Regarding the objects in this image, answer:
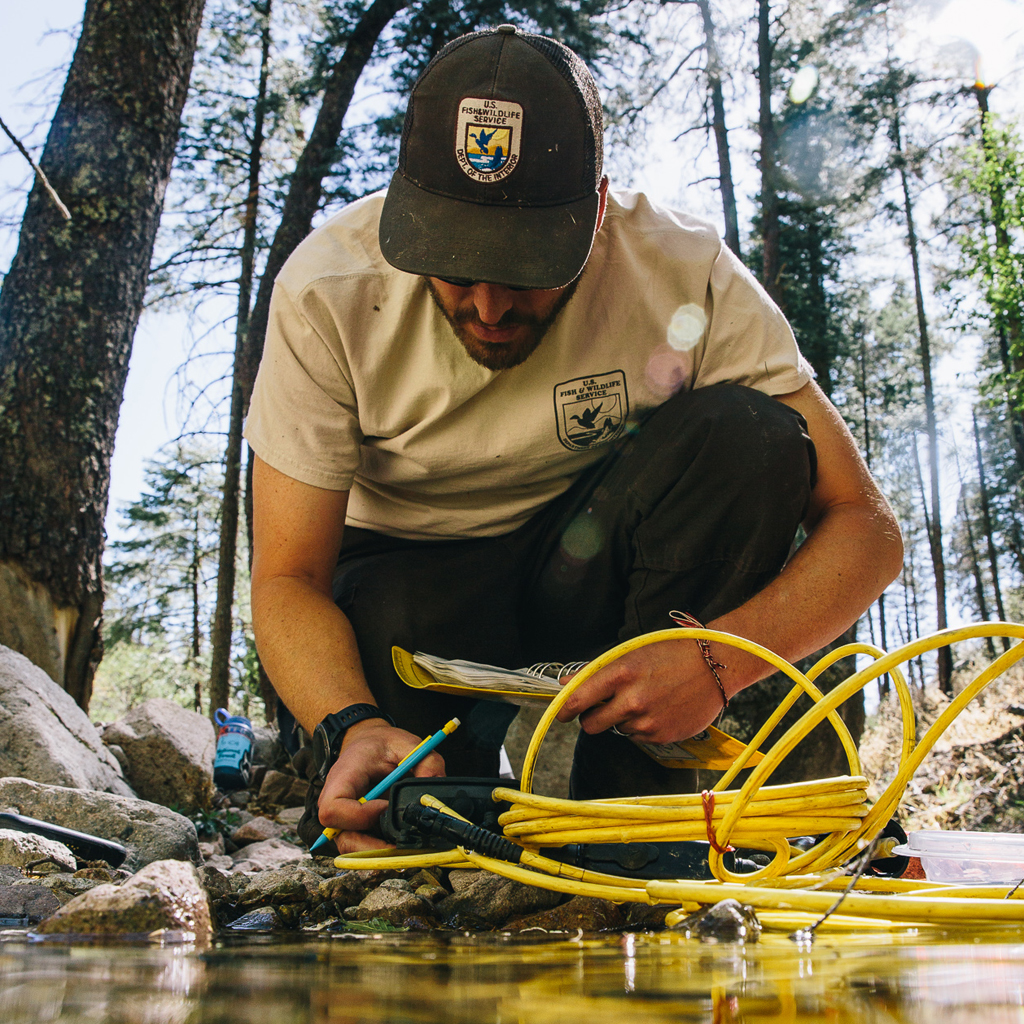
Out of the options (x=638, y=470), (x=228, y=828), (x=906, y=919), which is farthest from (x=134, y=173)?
(x=906, y=919)

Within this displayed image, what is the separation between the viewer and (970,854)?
1.70m

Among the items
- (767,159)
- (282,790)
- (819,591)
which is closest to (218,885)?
(819,591)

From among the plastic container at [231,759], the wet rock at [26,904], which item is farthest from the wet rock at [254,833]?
the wet rock at [26,904]

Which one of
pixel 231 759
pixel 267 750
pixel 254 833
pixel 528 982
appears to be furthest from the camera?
pixel 267 750

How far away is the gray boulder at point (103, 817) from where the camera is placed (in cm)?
220

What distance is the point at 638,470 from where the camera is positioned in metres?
2.17

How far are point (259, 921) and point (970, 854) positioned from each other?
4.41ft

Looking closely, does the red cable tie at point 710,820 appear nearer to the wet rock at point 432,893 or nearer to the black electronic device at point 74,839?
the wet rock at point 432,893

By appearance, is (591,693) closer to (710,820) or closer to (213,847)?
(710,820)

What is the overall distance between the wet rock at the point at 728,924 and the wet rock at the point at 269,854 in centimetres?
186

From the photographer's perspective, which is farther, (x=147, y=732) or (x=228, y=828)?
(x=147, y=732)

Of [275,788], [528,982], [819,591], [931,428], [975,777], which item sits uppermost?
[931,428]

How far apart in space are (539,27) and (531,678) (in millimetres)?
8491

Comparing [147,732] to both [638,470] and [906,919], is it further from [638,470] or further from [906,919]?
[906,919]
